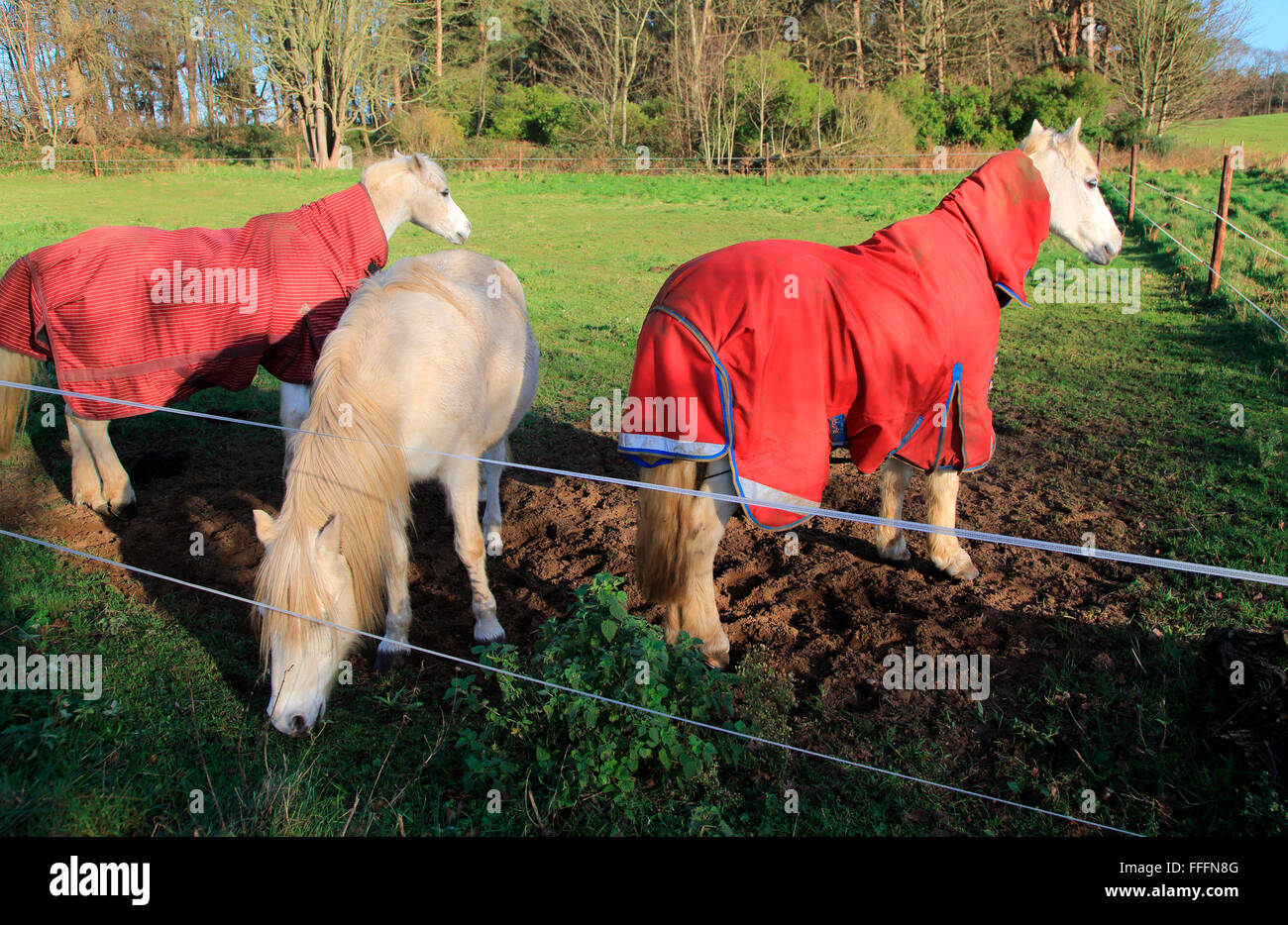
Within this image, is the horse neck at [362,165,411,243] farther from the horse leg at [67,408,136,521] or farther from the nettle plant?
the nettle plant

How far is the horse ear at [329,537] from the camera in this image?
9.27 feet

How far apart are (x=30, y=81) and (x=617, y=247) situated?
87.5 feet

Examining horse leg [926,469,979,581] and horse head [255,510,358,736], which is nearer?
horse head [255,510,358,736]

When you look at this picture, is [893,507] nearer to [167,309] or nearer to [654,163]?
[167,309]

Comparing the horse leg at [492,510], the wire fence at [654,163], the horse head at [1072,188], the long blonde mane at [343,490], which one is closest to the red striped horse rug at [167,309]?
the horse leg at [492,510]

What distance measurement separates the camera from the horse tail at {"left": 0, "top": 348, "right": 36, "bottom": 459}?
4.82 m

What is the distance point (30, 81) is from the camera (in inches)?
1121

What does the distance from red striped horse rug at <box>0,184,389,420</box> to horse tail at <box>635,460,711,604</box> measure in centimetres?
249

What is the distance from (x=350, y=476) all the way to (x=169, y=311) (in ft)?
7.97

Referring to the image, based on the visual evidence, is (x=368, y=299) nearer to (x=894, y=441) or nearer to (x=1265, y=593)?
(x=894, y=441)

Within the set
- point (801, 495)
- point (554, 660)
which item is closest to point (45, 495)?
point (554, 660)

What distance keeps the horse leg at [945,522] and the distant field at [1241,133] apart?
31492 millimetres

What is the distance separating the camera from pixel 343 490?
2934 millimetres

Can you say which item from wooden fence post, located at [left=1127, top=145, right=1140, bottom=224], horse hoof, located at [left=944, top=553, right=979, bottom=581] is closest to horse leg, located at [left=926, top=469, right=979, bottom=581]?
horse hoof, located at [left=944, top=553, right=979, bottom=581]
